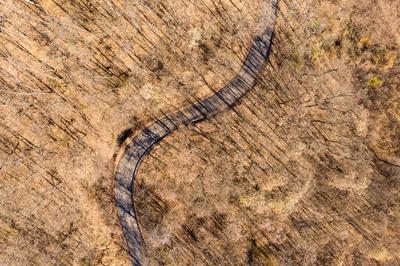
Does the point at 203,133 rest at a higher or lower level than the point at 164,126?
higher

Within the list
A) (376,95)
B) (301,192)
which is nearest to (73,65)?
(301,192)

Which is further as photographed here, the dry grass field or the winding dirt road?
the winding dirt road

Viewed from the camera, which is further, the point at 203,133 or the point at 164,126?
the point at 203,133

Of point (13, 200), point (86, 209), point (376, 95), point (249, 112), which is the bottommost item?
point (13, 200)

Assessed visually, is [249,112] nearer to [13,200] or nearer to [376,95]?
[376,95]
